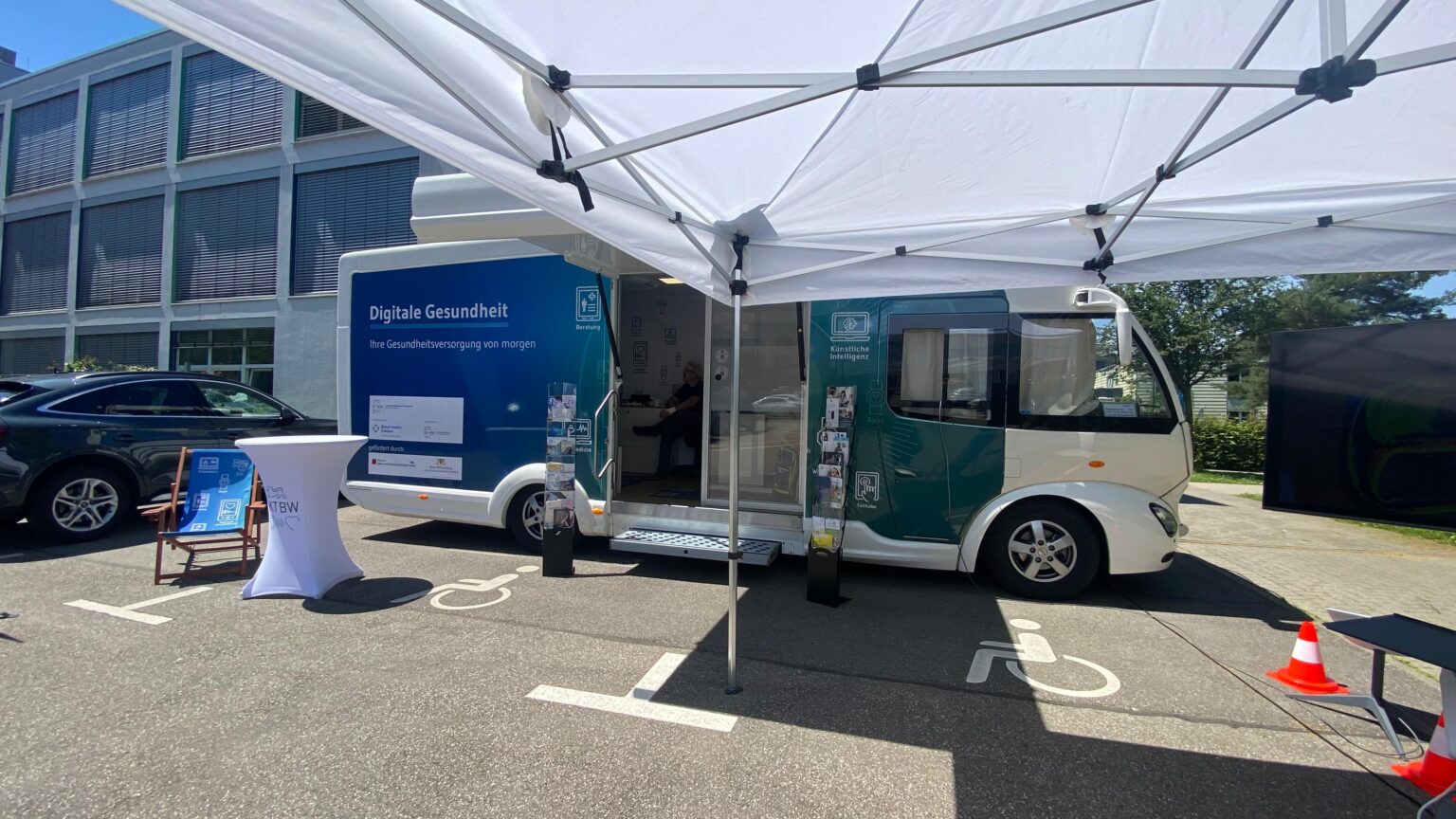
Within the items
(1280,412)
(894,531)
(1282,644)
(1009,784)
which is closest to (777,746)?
(1009,784)

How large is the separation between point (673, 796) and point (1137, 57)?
3.41 meters

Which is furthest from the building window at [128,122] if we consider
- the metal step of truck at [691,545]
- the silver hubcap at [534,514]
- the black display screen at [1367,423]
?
the black display screen at [1367,423]

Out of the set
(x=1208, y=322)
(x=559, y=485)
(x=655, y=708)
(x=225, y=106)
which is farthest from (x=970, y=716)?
(x=1208, y=322)

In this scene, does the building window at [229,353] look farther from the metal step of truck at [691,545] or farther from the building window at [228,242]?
the metal step of truck at [691,545]

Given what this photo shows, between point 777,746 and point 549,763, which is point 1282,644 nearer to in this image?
point 777,746

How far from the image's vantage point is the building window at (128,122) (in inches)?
639

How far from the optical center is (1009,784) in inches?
108

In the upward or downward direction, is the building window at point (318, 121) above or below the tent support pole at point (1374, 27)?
above

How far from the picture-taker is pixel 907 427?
5273 millimetres

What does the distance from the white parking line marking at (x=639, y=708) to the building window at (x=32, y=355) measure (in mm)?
22766

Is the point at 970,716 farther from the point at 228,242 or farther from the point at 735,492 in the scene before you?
the point at 228,242

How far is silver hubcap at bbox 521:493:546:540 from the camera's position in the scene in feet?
20.2

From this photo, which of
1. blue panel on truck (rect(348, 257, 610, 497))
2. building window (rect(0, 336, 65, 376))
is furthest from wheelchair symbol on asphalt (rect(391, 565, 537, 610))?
building window (rect(0, 336, 65, 376))

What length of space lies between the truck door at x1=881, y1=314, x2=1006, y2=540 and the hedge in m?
14.4
